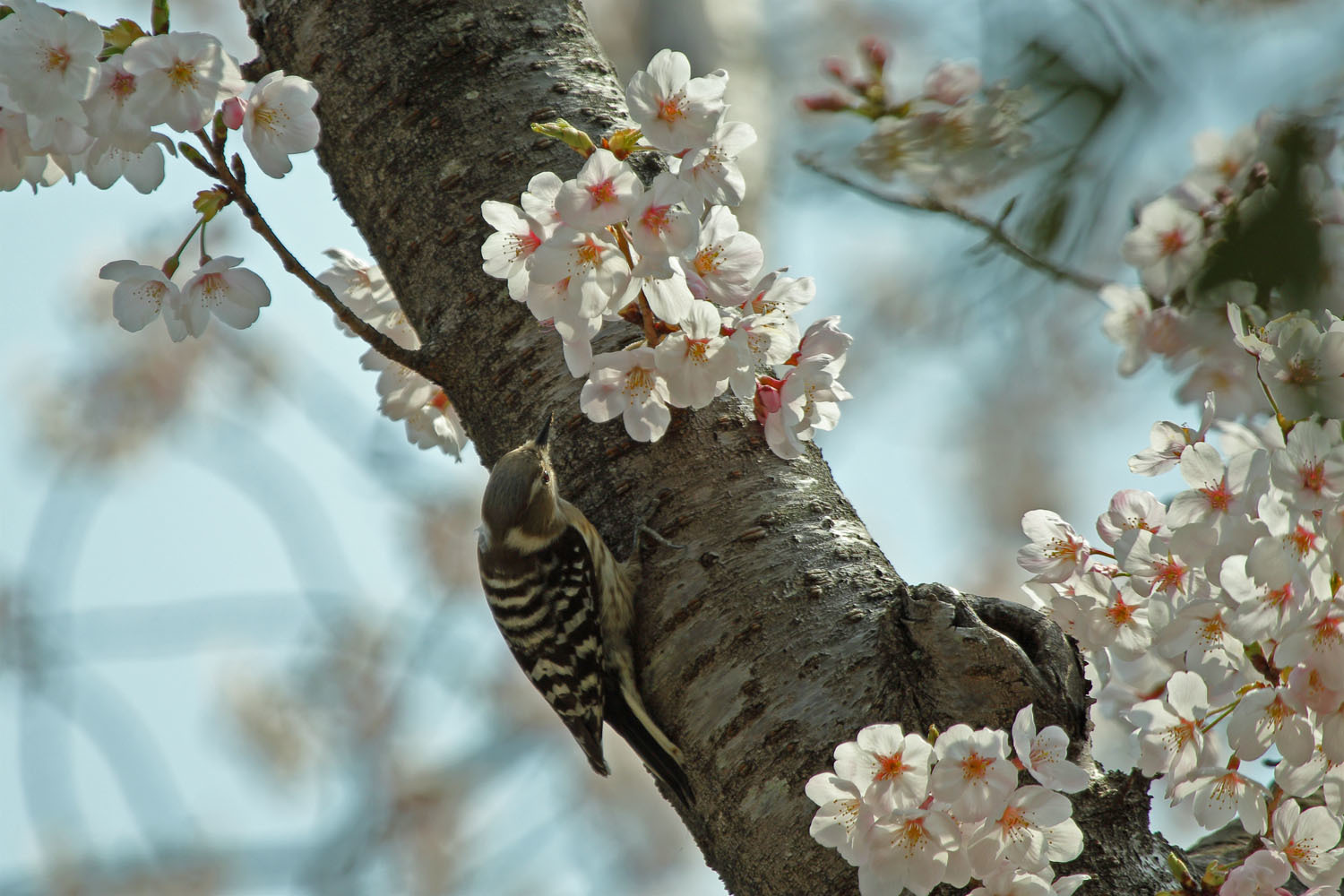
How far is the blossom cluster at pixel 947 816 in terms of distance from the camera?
4.61ft

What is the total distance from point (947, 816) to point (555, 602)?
6.33 ft

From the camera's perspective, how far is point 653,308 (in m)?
1.65

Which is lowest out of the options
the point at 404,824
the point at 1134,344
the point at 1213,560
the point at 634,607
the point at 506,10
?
the point at 1213,560

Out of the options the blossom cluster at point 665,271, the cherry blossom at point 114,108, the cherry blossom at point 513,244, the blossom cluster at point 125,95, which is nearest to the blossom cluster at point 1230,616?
the blossom cluster at point 665,271

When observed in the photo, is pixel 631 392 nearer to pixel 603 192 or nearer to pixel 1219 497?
pixel 603 192

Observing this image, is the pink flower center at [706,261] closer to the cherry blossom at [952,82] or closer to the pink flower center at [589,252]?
the pink flower center at [589,252]

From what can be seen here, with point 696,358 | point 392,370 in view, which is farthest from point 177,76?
point 392,370

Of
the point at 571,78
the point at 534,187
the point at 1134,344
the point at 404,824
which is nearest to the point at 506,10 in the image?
the point at 571,78

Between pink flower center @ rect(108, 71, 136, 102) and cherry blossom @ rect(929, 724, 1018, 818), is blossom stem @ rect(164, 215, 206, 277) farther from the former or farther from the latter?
cherry blossom @ rect(929, 724, 1018, 818)

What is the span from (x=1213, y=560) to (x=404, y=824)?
7.35 m

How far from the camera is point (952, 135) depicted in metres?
1.03

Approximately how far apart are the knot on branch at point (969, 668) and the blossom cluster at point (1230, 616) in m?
0.12

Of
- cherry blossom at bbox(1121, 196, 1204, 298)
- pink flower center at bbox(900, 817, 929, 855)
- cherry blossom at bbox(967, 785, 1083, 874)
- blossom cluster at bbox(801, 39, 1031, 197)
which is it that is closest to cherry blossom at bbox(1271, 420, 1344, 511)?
cherry blossom at bbox(1121, 196, 1204, 298)

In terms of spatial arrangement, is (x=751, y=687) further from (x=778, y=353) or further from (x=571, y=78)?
(x=571, y=78)
